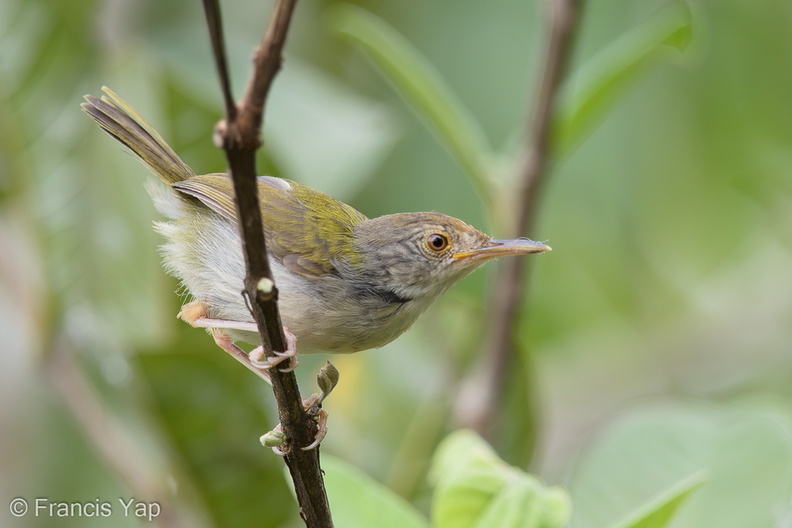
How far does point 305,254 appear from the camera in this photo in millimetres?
2285

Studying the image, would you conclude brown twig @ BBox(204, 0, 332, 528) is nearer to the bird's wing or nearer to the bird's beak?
the bird's wing

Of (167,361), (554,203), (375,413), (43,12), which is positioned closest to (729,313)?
(554,203)

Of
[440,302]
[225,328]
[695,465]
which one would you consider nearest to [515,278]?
[440,302]

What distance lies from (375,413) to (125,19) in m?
2.19

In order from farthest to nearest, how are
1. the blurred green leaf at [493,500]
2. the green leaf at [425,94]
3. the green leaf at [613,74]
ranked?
the green leaf at [425,94] < the green leaf at [613,74] < the blurred green leaf at [493,500]

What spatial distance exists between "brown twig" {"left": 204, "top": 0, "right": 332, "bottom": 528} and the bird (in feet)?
1.09

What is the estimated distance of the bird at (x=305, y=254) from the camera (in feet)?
7.29

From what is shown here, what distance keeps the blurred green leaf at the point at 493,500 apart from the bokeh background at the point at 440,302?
29.5 inches

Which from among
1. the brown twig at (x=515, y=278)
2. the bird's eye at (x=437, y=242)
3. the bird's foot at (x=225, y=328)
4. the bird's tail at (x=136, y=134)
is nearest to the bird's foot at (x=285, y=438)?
the bird's foot at (x=225, y=328)

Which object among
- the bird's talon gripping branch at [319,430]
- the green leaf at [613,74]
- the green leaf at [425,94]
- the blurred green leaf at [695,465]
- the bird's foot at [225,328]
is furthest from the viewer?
the green leaf at [425,94]

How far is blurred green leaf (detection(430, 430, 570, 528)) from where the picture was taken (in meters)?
2.01

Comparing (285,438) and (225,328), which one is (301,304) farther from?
(285,438)

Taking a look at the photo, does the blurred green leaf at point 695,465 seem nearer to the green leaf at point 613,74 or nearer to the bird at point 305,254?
the bird at point 305,254

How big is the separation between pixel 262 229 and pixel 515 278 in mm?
1955
